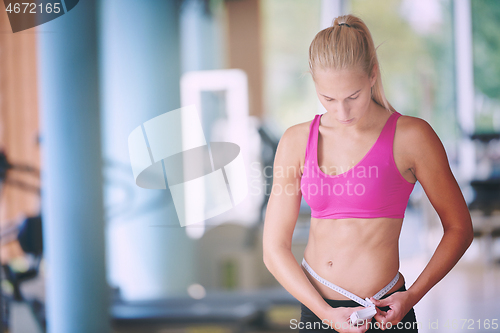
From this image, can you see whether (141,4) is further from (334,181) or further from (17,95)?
(334,181)

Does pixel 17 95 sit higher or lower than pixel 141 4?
lower

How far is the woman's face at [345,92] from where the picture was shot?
1045 mm

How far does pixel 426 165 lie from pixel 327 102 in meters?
0.30

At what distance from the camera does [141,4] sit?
2553 millimetres

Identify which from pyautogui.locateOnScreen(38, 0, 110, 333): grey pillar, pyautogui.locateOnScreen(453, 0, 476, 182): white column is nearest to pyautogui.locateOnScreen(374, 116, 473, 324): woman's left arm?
pyautogui.locateOnScreen(38, 0, 110, 333): grey pillar

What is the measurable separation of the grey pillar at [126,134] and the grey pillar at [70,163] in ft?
0.57

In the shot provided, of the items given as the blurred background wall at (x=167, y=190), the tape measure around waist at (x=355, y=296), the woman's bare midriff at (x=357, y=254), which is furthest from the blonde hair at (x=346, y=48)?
the blurred background wall at (x=167, y=190)

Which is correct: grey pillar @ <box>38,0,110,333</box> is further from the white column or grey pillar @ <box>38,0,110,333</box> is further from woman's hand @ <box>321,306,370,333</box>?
the white column

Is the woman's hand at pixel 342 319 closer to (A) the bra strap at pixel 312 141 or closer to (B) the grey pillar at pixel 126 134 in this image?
(A) the bra strap at pixel 312 141

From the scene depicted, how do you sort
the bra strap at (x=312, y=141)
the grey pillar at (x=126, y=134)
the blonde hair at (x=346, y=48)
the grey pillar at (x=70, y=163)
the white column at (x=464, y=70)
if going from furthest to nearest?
1. the white column at (x=464, y=70)
2. the grey pillar at (x=126, y=134)
3. the grey pillar at (x=70, y=163)
4. the bra strap at (x=312, y=141)
5. the blonde hair at (x=346, y=48)

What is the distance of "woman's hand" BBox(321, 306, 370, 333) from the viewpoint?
43.0 inches

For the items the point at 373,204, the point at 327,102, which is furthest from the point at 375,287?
the point at 327,102

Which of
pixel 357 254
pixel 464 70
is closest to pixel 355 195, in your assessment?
pixel 357 254

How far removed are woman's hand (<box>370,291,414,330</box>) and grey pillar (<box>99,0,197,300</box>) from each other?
4.66 feet
